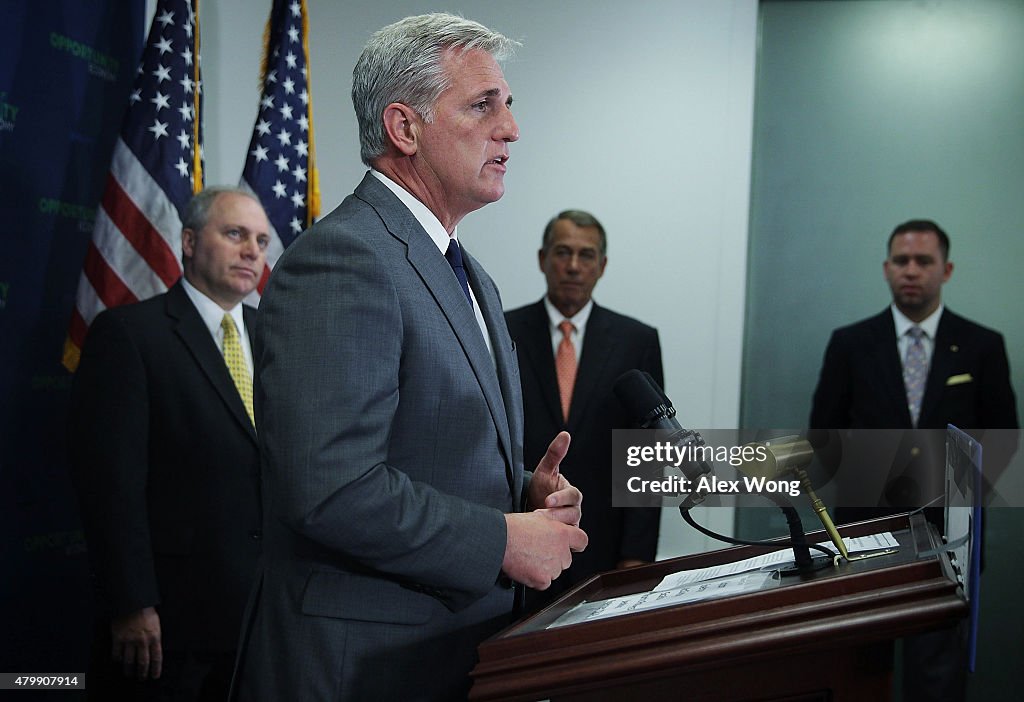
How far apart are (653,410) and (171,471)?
5.29 feet

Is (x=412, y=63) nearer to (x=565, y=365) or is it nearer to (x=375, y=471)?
(x=375, y=471)

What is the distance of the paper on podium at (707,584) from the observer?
0.97 metres

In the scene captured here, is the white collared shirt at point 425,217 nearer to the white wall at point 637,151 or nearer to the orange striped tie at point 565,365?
the orange striped tie at point 565,365

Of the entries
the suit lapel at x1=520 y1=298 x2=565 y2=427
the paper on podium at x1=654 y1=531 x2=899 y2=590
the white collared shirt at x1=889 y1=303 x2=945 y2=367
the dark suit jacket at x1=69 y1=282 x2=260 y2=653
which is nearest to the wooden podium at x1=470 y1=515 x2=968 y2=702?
the paper on podium at x1=654 y1=531 x2=899 y2=590

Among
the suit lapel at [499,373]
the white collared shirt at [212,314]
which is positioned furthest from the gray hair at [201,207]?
the suit lapel at [499,373]

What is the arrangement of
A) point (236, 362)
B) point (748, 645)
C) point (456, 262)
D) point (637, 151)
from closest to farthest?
point (748, 645), point (456, 262), point (236, 362), point (637, 151)

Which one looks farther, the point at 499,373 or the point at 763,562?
the point at 499,373

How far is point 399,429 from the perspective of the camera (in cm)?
122

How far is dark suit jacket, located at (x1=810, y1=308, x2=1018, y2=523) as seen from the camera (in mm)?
3430

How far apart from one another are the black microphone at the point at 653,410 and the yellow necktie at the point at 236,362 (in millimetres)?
1543

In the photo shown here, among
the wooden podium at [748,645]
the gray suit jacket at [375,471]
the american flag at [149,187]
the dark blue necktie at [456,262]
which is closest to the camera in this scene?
the wooden podium at [748,645]

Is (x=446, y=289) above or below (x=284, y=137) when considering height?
below

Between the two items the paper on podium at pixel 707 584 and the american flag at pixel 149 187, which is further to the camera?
the american flag at pixel 149 187

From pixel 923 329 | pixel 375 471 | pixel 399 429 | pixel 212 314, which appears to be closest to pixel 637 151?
pixel 923 329
